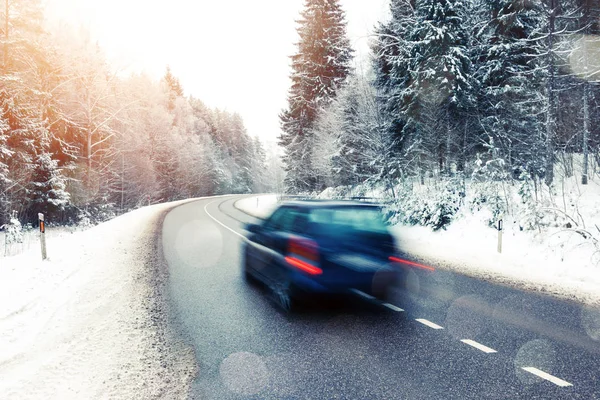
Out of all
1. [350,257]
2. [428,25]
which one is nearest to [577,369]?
[350,257]

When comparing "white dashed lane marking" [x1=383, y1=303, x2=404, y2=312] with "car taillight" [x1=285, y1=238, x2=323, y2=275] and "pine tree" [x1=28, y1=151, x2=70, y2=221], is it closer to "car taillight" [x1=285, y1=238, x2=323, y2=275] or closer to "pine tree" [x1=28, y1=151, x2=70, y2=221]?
"car taillight" [x1=285, y1=238, x2=323, y2=275]

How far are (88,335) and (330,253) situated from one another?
3.56 metres

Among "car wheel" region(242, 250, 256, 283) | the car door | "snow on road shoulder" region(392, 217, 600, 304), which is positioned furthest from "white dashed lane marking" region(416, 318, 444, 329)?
"car wheel" region(242, 250, 256, 283)

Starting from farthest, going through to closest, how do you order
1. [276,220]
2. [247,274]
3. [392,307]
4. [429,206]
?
[429,206]
[247,274]
[276,220]
[392,307]

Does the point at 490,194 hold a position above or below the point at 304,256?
above

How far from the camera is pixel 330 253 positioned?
5504mm

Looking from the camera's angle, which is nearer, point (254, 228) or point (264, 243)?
point (264, 243)

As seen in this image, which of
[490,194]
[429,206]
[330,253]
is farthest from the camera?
[429,206]

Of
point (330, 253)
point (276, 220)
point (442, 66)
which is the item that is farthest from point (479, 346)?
point (442, 66)

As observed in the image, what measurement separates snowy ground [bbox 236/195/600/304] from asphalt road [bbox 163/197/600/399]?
1.06m

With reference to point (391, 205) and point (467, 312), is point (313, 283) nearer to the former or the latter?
point (467, 312)

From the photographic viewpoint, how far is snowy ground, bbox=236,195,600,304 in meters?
7.21

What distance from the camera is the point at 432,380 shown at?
359cm

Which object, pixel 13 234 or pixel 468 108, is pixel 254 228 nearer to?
pixel 13 234
